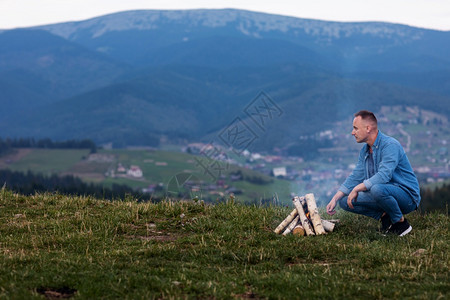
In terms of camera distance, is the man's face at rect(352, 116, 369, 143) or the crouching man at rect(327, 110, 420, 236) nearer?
the crouching man at rect(327, 110, 420, 236)

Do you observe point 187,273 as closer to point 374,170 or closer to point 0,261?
point 0,261

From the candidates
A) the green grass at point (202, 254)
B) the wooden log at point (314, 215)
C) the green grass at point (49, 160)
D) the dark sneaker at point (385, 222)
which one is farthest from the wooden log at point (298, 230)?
the green grass at point (49, 160)

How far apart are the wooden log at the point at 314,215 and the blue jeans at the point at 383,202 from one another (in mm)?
694

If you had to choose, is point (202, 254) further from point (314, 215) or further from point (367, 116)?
point (367, 116)

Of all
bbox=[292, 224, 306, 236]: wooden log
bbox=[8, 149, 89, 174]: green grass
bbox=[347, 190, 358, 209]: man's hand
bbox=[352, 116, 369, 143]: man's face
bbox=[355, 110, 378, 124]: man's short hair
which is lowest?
bbox=[8, 149, 89, 174]: green grass

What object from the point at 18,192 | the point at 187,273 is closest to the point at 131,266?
the point at 187,273

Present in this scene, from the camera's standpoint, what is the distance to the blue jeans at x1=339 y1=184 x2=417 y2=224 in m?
9.30

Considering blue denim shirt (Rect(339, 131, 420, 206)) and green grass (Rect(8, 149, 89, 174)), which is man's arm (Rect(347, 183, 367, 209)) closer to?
blue denim shirt (Rect(339, 131, 420, 206))

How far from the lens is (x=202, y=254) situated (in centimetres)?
815

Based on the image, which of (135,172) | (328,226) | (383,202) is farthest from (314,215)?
(135,172)

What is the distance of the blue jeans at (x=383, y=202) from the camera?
30.5ft

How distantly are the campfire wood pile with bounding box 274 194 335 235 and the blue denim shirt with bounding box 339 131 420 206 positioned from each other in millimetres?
673

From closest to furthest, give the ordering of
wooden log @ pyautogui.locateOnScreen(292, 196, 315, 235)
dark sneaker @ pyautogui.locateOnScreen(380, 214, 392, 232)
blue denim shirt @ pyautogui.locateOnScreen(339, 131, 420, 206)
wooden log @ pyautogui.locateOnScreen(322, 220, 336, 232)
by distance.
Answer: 1. blue denim shirt @ pyautogui.locateOnScreen(339, 131, 420, 206)
2. wooden log @ pyautogui.locateOnScreen(292, 196, 315, 235)
3. wooden log @ pyautogui.locateOnScreen(322, 220, 336, 232)
4. dark sneaker @ pyautogui.locateOnScreen(380, 214, 392, 232)

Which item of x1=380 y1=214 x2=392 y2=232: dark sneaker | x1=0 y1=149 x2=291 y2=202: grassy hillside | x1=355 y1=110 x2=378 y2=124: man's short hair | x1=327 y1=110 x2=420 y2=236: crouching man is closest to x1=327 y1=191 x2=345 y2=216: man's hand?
x1=327 y1=110 x2=420 y2=236: crouching man
